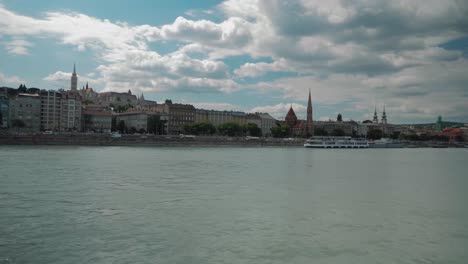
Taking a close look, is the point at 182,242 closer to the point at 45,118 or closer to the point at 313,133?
the point at 45,118

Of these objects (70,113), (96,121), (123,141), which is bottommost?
(123,141)

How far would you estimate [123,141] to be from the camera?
7431cm

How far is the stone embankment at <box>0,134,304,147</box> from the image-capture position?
6207 centimetres

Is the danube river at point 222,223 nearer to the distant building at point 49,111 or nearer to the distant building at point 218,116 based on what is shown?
the distant building at point 49,111

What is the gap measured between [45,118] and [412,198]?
92348 millimetres

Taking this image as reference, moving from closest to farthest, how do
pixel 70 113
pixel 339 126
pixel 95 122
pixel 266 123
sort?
pixel 70 113
pixel 95 122
pixel 266 123
pixel 339 126

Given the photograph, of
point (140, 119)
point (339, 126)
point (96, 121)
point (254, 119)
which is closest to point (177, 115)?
point (140, 119)

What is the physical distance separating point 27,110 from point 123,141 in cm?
3359

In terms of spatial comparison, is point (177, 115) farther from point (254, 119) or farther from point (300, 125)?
point (300, 125)

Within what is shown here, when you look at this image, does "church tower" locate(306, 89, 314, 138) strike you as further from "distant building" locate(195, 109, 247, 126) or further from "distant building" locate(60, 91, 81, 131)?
"distant building" locate(60, 91, 81, 131)

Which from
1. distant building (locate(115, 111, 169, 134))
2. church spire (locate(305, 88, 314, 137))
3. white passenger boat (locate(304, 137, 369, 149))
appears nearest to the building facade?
distant building (locate(115, 111, 169, 134))

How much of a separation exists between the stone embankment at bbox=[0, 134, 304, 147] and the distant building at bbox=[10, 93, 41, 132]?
2902 centimetres

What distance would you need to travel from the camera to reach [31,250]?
8.91 metres

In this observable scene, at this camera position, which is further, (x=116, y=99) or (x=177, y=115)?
(x=116, y=99)
